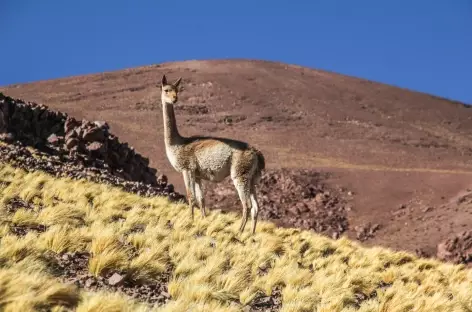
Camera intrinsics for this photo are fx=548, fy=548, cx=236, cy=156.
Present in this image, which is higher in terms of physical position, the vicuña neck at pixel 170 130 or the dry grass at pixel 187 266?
the vicuña neck at pixel 170 130

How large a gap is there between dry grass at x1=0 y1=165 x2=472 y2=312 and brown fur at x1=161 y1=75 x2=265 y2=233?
638 mm

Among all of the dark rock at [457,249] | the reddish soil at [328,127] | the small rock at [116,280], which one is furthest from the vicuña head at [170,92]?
the reddish soil at [328,127]

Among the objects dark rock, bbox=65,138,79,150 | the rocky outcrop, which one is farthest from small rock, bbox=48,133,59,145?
dark rock, bbox=65,138,79,150

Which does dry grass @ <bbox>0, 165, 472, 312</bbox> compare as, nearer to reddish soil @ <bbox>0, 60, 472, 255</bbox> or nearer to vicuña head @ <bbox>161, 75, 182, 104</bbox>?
vicuña head @ <bbox>161, 75, 182, 104</bbox>

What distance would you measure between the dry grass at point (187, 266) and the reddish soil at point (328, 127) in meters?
13.5

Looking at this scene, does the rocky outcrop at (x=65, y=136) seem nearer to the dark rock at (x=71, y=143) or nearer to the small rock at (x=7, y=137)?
the dark rock at (x=71, y=143)

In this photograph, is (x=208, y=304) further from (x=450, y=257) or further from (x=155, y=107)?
(x=155, y=107)

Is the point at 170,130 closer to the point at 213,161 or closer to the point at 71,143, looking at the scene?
the point at 213,161

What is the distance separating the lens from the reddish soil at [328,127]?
88.2 ft

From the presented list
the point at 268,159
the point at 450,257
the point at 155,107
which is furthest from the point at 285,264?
the point at 155,107

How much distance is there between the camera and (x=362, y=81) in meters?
91.8

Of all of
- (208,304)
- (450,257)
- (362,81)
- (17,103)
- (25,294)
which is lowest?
(450,257)

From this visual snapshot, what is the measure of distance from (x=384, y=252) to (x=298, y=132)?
4959 centimetres

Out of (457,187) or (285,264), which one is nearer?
(285,264)
